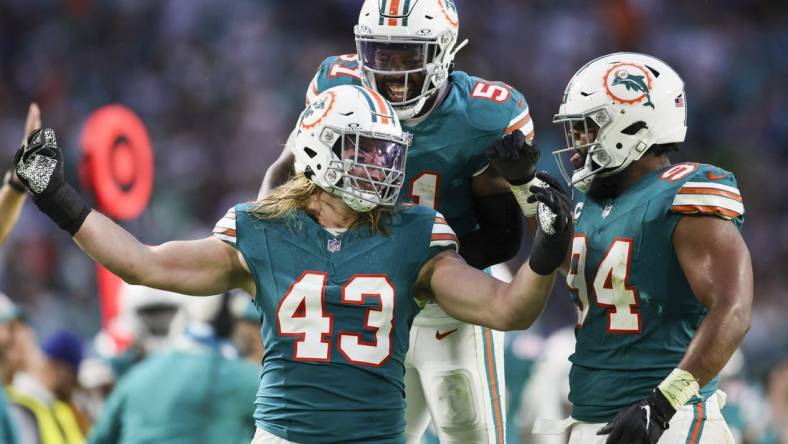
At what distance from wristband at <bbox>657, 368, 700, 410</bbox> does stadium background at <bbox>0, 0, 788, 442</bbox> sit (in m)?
6.35

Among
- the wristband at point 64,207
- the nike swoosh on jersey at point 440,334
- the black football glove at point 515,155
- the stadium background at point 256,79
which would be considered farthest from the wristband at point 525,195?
the stadium background at point 256,79

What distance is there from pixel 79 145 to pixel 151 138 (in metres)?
0.59

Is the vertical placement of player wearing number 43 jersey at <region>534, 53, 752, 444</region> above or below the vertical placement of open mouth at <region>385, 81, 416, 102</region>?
→ below

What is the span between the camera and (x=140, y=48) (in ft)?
37.1

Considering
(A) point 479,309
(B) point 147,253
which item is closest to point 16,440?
(B) point 147,253

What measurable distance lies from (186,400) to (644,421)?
6.92ft

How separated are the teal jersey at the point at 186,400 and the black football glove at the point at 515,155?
5.44 ft

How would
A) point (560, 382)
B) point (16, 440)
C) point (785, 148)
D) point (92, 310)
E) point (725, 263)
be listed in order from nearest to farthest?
point (725, 263)
point (16, 440)
point (560, 382)
point (92, 310)
point (785, 148)

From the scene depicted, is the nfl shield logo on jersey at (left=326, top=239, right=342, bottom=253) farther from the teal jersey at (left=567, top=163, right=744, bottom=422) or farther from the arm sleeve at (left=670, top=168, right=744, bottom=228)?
the arm sleeve at (left=670, top=168, right=744, bottom=228)

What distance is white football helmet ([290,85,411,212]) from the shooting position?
3418 millimetres

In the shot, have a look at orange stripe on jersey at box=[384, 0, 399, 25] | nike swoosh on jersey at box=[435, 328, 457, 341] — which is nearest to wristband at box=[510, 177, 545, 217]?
nike swoosh on jersey at box=[435, 328, 457, 341]

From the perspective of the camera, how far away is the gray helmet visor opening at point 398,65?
3867mm

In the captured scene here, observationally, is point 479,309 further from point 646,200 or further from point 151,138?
point 151,138

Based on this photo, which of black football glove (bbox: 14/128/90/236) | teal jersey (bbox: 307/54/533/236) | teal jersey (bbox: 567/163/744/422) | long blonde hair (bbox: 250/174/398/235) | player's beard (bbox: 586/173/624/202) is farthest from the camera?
teal jersey (bbox: 307/54/533/236)
